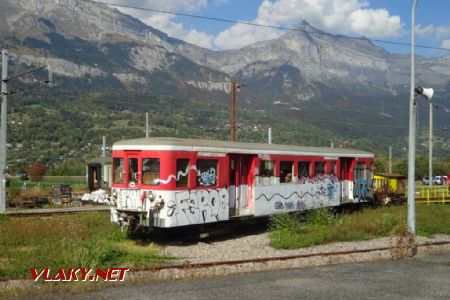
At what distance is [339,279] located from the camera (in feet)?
35.5

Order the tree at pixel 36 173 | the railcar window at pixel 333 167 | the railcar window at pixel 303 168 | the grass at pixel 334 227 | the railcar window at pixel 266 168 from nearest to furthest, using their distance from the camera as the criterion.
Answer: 1. the grass at pixel 334 227
2. the railcar window at pixel 266 168
3. the railcar window at pixel 303 168
4. the railcar window at pixel 333 167
5. the tree at pixel 36 173

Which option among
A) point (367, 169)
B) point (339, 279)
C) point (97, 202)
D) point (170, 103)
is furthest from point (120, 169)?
point (170, 103)

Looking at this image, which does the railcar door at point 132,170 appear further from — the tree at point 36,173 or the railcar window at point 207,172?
the tree at point 36,173

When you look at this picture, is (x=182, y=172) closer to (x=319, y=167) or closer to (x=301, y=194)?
(x=301, y=194)

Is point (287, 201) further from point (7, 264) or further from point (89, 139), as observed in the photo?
point (89, 139)

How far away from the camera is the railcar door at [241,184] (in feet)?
54.5

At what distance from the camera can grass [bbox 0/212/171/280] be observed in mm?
10727

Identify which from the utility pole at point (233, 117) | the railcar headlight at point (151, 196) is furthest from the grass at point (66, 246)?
the utility pole at point (233, 117)

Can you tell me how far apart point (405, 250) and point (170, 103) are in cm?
12400

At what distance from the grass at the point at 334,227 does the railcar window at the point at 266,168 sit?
1405 millimetres

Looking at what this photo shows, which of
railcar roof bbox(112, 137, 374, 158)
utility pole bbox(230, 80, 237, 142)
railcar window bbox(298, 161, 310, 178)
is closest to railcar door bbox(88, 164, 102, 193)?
utility pole bbox(230, 80, 237, 142)

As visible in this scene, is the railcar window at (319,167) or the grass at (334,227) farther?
the railcar window at (319,167)

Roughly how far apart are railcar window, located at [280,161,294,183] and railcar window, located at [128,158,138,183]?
547cm

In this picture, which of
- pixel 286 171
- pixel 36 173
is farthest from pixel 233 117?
pixel 36 173
